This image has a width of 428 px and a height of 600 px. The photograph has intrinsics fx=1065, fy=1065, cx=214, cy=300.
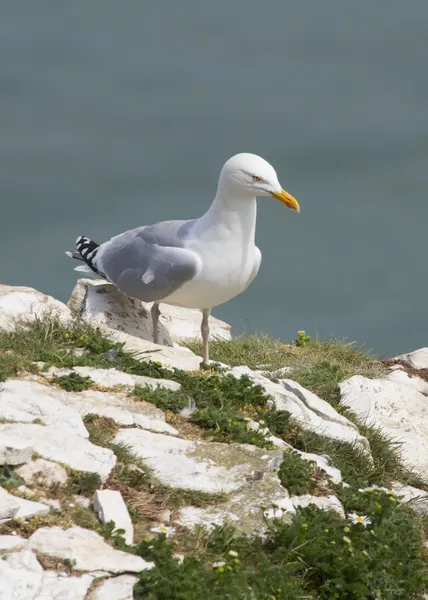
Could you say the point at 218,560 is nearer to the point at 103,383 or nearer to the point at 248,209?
the point at 103,383

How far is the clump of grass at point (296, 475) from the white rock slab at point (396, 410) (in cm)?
152

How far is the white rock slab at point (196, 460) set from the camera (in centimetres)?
598

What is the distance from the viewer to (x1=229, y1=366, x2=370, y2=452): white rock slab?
24.1 feet

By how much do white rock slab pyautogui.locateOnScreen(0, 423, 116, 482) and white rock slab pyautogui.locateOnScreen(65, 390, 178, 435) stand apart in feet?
1.69

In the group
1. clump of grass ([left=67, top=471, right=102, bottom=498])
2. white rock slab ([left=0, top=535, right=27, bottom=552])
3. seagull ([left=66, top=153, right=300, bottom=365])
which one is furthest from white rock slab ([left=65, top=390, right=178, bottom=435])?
seagull ([left=66, top=153, right=300, bottom=365])

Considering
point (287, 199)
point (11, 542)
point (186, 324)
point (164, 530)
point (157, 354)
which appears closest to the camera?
point (11, 542)

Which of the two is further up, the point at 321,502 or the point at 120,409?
the point at 120,409

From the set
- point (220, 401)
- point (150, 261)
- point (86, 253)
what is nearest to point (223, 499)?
point (220, 401)

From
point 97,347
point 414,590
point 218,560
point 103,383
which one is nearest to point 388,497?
point 414,590

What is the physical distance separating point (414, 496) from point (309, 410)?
0.96 meters

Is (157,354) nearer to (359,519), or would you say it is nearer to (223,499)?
(223,499)

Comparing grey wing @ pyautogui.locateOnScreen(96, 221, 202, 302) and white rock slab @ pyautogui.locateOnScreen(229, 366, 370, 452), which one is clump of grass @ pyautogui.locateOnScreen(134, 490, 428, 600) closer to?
white rock slab @ pyautogui.locateOnScreen(229, 366, 370, 452)

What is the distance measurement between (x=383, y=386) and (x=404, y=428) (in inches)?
36.4

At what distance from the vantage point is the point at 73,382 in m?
6.88
